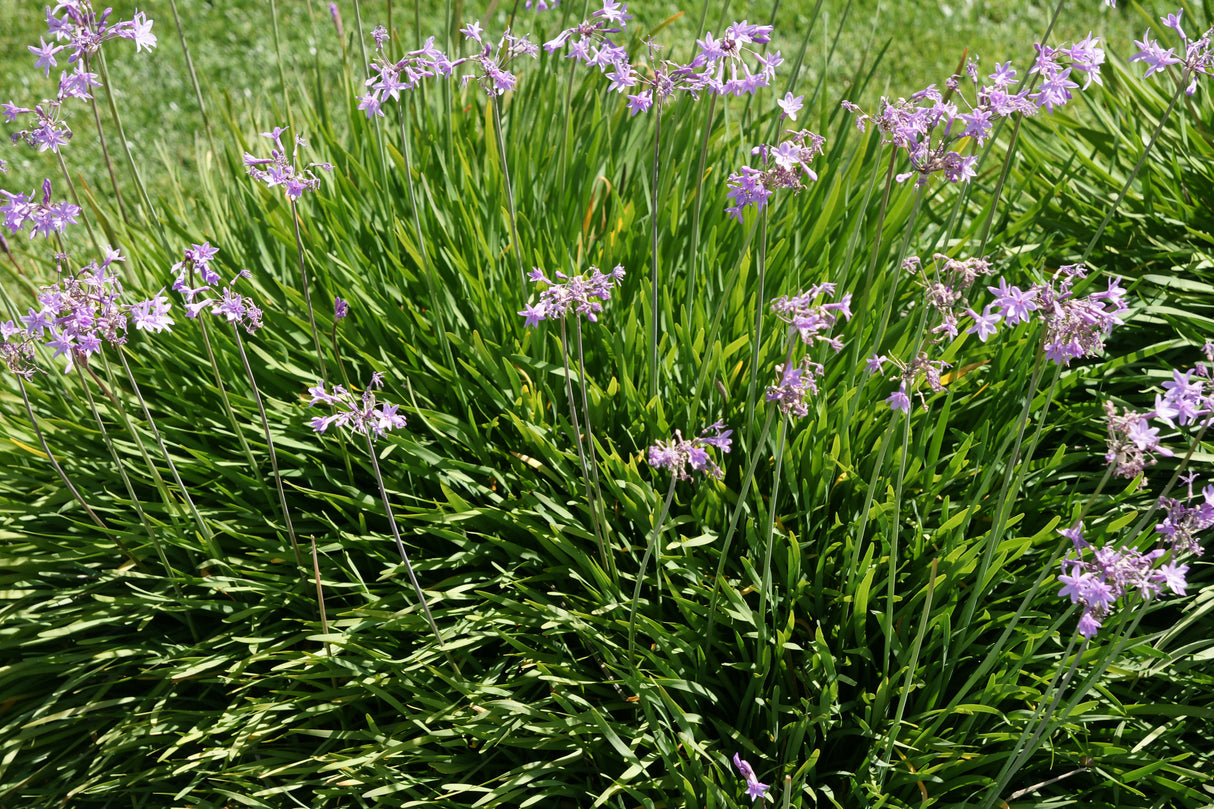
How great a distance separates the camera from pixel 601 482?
2.86 meters

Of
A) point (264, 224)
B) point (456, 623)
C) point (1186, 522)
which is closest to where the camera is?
point (1186, 522)

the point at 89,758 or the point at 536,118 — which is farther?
the point at 536,118

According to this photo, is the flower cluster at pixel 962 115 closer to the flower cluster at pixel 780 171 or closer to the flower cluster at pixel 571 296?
the flower cluster at pixel 780 171

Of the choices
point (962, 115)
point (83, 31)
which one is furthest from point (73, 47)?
point (962, 115)

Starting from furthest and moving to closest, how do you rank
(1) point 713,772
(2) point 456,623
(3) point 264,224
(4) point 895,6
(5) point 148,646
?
(4) point 895,6
(3) point 264,224
(5) point 148,646
(2) point 456,623
(1) point 713,772

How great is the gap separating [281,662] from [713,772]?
4.33 ft

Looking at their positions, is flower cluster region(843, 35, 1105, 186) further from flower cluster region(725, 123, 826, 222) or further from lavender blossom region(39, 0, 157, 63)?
lavender blossom region(39, 0, 157, 63)

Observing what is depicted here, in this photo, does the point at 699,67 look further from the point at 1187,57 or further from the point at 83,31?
the point at 83,31

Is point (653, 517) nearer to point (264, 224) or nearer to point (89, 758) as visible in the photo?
point (89, 758)

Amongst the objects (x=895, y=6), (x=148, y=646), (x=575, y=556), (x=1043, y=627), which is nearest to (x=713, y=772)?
(x=575, y=556)

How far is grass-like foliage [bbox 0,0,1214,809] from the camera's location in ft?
7.54

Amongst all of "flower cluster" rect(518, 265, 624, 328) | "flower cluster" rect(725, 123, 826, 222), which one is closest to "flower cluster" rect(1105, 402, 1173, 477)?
"flower cluster" rect(725, 123, 826, 222)

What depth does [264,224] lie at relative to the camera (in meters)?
3.71

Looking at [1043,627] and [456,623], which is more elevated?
[456,623]
